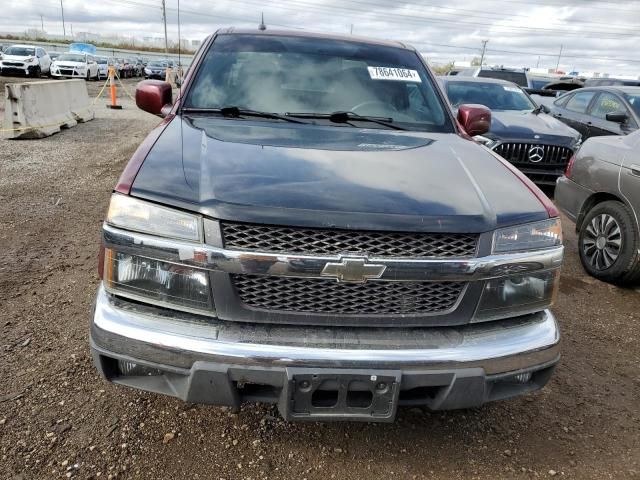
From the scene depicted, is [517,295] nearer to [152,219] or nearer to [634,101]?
[152,219]

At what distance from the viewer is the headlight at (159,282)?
1974 millimetres

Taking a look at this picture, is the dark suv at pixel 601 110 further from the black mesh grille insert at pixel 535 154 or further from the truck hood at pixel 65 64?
the truck hood at pixel 65 64

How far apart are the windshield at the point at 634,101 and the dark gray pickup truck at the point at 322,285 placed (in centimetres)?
647

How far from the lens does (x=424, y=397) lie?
6.93ft

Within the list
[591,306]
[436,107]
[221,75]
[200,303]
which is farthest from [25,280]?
[591,306]

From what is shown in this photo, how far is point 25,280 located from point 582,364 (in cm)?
392

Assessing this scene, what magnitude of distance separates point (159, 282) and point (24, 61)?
29820mm

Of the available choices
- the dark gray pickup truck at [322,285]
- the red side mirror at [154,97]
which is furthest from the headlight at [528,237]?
the red side mirror at [154,97]

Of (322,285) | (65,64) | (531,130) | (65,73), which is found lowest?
(65,73)

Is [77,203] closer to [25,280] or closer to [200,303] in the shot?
[25,280]

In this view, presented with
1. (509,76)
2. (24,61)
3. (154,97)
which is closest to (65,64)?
(24,61)

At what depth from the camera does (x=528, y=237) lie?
2.12 metres

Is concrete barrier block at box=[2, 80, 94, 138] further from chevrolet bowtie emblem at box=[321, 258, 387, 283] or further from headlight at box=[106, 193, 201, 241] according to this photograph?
chevrolet bowtie emblem at box=[321, 258, 387, 283]

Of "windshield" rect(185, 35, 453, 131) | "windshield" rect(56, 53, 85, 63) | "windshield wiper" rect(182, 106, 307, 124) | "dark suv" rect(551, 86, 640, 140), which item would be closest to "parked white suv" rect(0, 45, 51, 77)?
"windshield" rect(56, 53, 85, 63)
